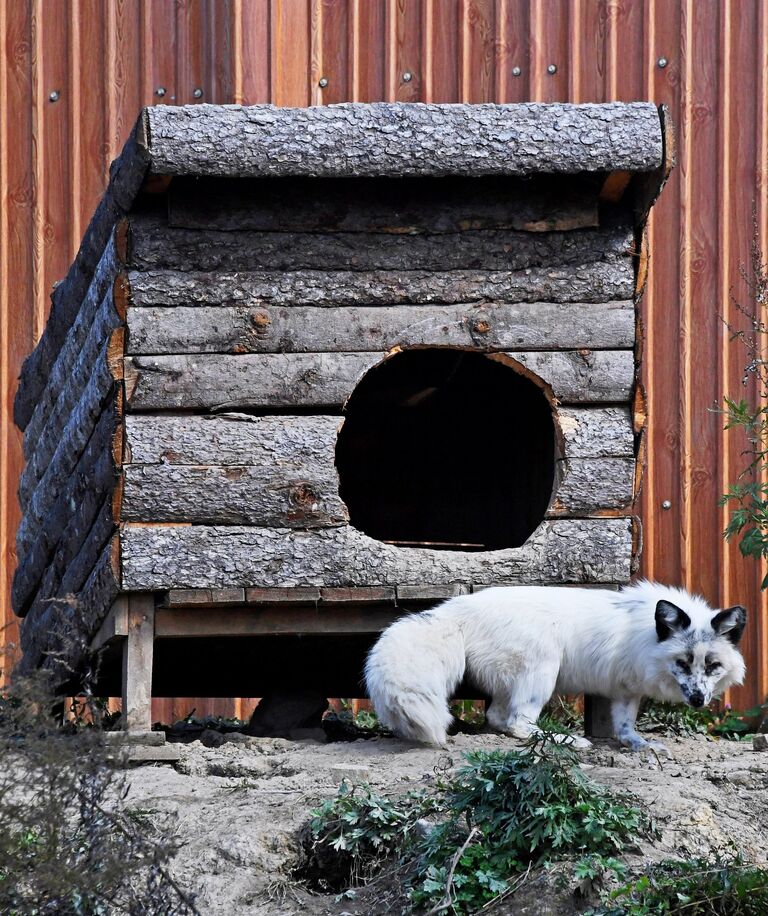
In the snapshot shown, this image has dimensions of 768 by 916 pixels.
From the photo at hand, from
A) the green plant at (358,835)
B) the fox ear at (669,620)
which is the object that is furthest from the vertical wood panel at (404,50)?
the green plant at (358,835)

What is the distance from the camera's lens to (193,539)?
20.1 feet

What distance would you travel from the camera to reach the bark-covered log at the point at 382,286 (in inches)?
245

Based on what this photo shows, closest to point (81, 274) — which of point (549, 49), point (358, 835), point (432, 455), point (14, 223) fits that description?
point (14, 223)

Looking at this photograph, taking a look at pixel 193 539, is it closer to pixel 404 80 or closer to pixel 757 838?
pixel 757 838

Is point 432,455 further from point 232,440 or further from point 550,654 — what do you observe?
point 550,654

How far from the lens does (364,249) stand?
632cm

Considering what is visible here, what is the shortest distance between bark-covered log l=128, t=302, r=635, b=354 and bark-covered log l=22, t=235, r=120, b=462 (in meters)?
0.26

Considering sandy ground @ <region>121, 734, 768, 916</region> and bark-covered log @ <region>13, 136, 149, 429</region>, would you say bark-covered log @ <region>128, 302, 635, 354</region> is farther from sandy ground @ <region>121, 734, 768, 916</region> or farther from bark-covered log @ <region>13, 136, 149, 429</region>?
sandy ground @ <region>121, 734, 768, 916</region>

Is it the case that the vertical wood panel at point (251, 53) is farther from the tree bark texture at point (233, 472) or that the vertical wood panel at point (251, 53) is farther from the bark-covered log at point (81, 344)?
the tree bark texture at point (233, 472)

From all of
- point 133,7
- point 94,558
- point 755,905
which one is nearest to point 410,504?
point 94,558

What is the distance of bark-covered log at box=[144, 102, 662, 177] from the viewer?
5926 mm

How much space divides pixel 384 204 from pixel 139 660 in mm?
2240

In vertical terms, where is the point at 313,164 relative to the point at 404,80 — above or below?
below

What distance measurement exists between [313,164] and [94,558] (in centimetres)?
203
